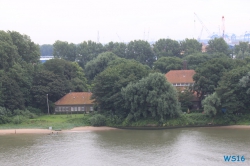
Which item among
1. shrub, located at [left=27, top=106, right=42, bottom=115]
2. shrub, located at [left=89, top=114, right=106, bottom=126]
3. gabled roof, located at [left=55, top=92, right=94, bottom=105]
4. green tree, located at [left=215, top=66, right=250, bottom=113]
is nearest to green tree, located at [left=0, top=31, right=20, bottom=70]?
shrub, located at [left=27, top=106, right=42, bottom=115]

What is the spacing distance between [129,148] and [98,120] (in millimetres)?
12586

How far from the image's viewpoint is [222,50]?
3743 inches

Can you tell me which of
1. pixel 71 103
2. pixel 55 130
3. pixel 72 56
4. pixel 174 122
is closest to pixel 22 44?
pixel 71 103

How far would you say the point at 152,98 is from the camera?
49.7m

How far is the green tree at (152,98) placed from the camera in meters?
49.7

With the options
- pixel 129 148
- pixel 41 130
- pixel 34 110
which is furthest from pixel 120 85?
pixel 129 148

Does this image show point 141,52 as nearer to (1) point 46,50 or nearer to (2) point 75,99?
(2) point 75,99

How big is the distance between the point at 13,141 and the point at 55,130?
6.72 metres

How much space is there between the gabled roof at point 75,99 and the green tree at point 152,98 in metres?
9.71

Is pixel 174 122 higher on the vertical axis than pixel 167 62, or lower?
lower

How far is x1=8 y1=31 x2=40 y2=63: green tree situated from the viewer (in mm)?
63469

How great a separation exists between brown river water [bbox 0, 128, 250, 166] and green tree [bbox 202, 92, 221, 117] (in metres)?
2.60

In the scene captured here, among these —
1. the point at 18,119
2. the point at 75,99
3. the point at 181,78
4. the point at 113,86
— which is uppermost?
the point at 181,78

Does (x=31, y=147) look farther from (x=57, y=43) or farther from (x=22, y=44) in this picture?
(x=57, y=43)
